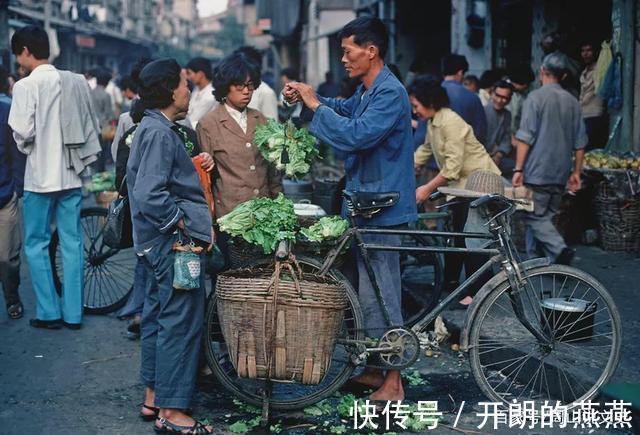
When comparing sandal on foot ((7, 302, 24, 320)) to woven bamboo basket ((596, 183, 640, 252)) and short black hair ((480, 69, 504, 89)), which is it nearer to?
woven bamboo basket ((596, 183, 640, 252))

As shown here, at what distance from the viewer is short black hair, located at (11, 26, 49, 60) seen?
650 cm

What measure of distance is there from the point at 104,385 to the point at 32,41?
9.79ft

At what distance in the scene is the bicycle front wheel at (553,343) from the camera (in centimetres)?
477

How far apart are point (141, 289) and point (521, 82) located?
18.0 feet

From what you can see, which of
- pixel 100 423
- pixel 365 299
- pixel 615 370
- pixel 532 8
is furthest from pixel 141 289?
pixel 532 8

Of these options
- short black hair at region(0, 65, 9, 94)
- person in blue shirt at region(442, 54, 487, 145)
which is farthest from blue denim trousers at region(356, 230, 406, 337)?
short black hair at region(0, 65, 9, 94)

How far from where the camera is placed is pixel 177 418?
4.59 m

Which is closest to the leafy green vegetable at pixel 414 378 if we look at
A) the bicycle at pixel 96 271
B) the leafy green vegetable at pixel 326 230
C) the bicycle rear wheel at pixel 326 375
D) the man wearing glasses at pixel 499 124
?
the bicycle rear wheel at pixel 326 375

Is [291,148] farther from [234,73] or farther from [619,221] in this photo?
[619,221]

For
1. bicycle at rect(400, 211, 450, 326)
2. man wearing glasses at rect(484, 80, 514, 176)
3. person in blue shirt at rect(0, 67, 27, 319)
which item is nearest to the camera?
bicycle at rect(400, 211, 450, 326)

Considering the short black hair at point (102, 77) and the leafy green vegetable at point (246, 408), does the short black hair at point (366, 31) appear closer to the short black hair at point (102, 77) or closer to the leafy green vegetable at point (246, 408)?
the leafy green vegetable at point (246, 408)

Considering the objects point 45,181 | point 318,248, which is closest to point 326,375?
point 318,248

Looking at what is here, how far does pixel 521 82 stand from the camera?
9.47 meters

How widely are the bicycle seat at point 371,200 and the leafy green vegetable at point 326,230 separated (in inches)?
5.8
